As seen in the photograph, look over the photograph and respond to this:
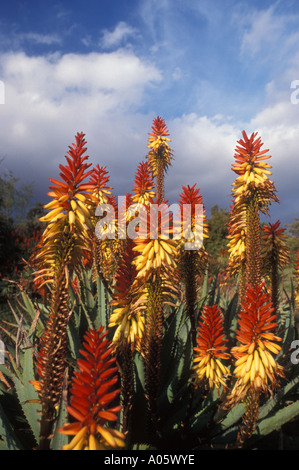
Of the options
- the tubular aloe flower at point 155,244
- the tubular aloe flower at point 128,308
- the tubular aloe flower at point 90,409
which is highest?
the tubular aloe flower at point 155,244

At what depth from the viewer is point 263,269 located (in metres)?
3.39

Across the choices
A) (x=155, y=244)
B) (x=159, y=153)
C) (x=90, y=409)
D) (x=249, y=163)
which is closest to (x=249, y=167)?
(x=249, y=163)

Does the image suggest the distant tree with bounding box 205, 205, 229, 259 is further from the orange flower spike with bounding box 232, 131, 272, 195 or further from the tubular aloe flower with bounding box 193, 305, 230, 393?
the tubular aloe flower with bounding box 193, 305, 230, 393

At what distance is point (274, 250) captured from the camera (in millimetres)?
3396

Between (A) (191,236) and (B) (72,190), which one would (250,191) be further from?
(B) (72,190)

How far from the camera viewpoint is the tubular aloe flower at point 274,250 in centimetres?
336

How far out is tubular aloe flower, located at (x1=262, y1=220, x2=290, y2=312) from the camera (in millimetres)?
3357

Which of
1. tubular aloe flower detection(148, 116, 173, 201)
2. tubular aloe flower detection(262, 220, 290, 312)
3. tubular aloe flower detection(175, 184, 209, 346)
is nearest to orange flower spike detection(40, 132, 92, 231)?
tubular aloe flower detection(175, 184, 209, 346)

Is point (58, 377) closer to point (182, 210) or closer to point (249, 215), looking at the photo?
point (182, 210)

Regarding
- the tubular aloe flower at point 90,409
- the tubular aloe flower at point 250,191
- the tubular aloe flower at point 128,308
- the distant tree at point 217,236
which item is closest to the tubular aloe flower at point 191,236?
the tubular aloe flower at point 250,191

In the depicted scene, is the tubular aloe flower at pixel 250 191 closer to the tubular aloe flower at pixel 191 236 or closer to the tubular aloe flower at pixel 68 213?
the tubular aloe flower at pixel 191 236
